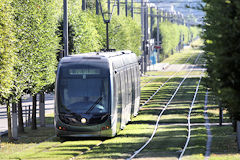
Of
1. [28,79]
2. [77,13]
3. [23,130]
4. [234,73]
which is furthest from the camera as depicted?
[77,13]

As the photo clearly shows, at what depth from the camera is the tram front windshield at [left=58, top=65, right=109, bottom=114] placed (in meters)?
23.3

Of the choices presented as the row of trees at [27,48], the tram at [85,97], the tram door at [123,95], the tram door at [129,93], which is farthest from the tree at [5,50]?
the tram door at [129,93]

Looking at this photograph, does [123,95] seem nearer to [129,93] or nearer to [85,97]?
[129,93]

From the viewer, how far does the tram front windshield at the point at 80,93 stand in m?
23.3

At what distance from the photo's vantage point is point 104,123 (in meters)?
23.5

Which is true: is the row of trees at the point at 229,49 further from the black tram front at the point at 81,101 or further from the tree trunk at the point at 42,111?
the tree trunk at the point at 42,111

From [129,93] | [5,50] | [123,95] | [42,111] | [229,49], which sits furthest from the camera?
[42,111]

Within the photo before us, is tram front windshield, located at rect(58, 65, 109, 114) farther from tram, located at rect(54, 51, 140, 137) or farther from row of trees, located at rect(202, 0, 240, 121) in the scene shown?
row of trees, located at rect(202, 0, 240, 121)

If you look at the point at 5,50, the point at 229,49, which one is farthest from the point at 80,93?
the point at 229,49

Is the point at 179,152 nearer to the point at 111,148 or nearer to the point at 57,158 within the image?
the point at 111,148

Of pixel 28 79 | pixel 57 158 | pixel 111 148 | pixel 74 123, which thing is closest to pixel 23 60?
pixel 28 79

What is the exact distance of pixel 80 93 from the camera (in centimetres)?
2336

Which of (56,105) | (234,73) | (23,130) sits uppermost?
(234,73)

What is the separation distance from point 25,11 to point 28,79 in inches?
117
